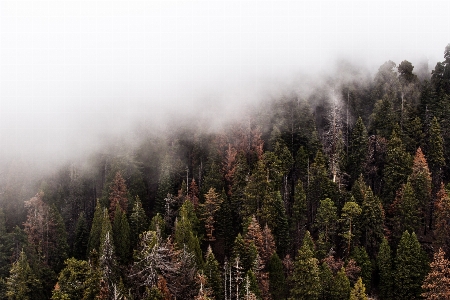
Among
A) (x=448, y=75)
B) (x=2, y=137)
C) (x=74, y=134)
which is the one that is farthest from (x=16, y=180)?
(x=448, y=75)

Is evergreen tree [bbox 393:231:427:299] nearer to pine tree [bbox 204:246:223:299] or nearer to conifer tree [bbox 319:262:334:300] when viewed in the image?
conifer tree [bbox 319:262:334:300]

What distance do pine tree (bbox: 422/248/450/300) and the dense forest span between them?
0.20 m

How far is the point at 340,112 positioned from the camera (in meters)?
98.8

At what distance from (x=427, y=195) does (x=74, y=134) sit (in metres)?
96.9

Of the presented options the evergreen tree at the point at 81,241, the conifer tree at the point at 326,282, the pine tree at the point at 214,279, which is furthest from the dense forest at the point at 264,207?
the conifer tree at the point at 326,282

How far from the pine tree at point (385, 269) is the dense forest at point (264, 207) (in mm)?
155

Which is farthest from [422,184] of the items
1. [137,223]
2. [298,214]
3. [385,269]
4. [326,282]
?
[137,223]

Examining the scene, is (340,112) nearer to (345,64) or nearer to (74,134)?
(345,64)

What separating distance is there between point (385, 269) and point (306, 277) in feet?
42.4

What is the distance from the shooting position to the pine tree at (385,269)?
7038cm

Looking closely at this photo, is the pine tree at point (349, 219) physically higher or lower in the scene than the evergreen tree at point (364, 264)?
higher

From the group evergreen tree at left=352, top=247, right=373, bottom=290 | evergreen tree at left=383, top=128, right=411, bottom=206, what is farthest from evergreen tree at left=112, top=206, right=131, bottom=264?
evergreen tree at left=383, top=128, right=411, bottom=206

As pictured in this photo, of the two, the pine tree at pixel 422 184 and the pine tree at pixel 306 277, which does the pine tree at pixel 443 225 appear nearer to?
the pine tree at pixel 422 184

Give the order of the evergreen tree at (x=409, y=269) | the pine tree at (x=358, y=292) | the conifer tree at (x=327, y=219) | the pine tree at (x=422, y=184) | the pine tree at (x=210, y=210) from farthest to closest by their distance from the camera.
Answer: the pine tree at (x=210, y=210) < the pine tree at (x=422, y=184) < the conifer tree at (x=327, y=219) < the evergreen tree at (x=409, y=269) < the pine tree at (x=358, y=292)
